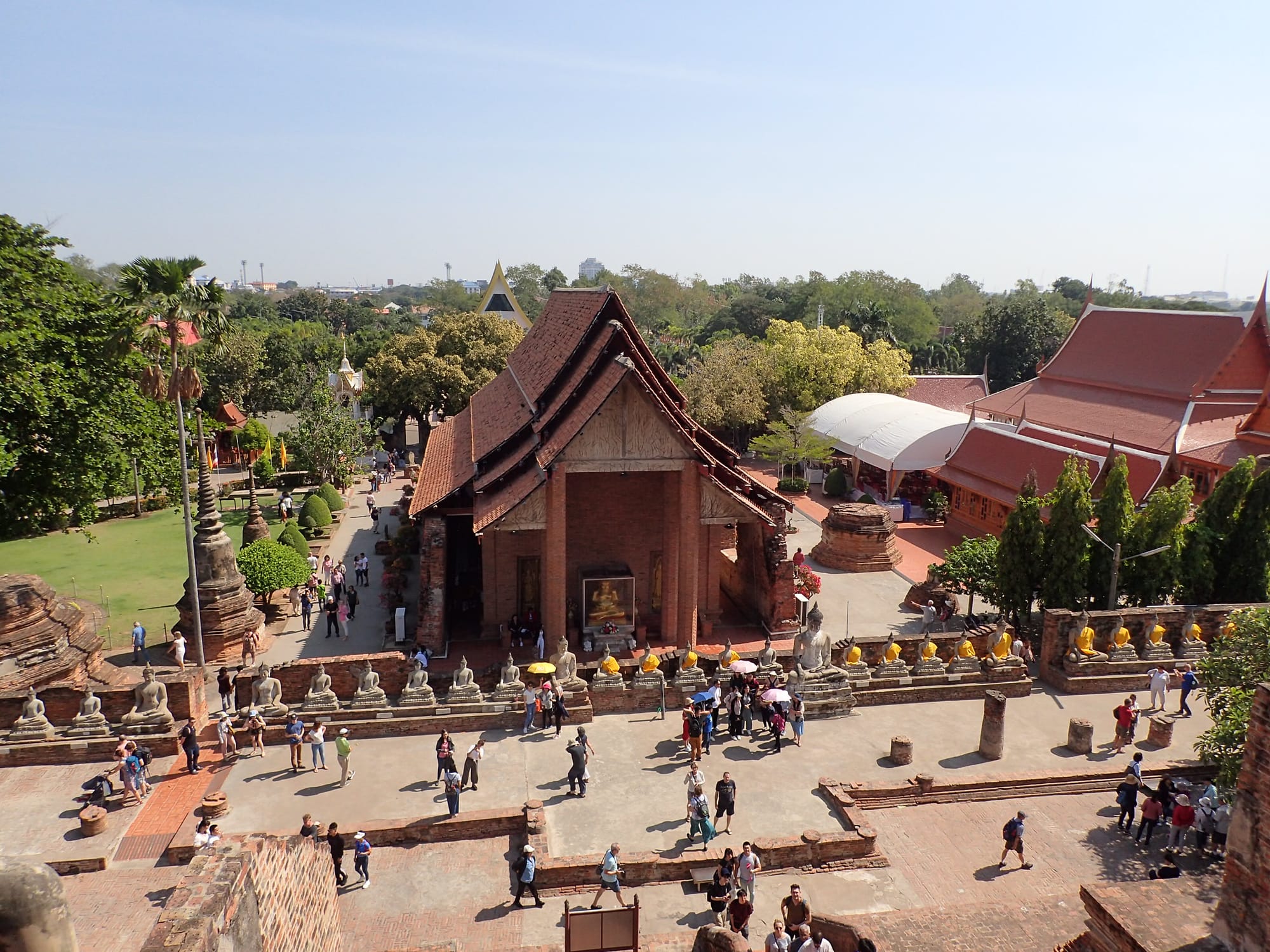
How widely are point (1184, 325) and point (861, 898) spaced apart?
3665 cm

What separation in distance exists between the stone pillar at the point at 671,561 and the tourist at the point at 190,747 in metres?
11.4

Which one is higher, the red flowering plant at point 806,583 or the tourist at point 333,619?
the red flowering plant at point 806,583

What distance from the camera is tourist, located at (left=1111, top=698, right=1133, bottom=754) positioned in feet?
61.2

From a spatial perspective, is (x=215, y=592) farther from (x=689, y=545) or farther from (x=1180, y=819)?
(x=1180, y=819)

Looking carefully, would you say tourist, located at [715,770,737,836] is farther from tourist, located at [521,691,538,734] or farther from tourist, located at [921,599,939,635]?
tourist, located at [921,599,939,635]

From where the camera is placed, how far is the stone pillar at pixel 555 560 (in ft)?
71.9

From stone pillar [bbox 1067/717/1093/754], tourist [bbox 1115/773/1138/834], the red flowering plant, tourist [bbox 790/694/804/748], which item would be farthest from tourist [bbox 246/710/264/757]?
stone pillar [bbox 1067/717/1093/754]

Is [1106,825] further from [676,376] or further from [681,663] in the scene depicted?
[676,376]

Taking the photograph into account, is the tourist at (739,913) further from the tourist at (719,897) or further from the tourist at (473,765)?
the tourist at (473,765)

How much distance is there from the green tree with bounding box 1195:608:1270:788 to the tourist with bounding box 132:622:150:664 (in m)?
24.6

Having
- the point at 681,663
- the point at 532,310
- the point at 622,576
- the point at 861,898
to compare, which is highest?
the point at 532,310

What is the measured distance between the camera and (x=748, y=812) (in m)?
16.4

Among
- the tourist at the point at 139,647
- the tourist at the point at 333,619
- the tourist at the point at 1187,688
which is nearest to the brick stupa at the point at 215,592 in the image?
the tourist at the point at 139,647

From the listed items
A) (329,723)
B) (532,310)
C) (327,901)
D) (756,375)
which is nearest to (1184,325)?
(756,375)
